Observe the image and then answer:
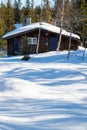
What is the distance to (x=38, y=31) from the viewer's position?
129 ft

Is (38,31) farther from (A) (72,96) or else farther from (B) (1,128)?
(B) (1,128)

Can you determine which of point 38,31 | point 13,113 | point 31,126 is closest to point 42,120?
point 31,126

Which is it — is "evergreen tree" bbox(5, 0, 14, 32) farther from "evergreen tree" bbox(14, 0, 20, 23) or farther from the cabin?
the cabin

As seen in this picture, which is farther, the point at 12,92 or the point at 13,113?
the point at 12,92

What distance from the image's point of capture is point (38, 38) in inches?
1508

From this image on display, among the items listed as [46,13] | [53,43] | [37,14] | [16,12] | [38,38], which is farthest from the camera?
[16,12]

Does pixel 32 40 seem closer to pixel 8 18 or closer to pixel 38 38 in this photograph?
pixel 38 38

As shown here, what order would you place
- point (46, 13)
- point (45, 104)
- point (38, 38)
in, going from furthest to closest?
point (46, 13), point (38, 38), point (45, 104)

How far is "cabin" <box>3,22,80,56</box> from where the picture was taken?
1524 inches

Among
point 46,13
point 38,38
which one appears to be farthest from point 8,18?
point 38,38

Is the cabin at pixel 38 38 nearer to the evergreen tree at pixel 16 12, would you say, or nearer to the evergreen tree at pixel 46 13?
the evergreen tree at pixel 46 13

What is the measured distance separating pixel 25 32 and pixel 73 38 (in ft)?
17.7

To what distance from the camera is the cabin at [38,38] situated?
127ft

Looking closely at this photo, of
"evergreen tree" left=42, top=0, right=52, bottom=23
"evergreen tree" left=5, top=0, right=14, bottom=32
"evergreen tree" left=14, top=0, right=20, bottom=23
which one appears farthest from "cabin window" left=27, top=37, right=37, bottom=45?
"evergreen tree" left=14, top=0, right=20, bottom=23
